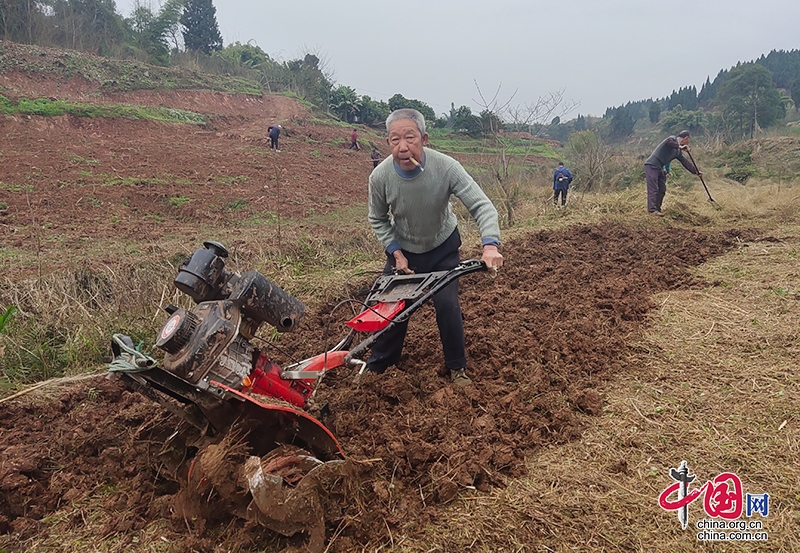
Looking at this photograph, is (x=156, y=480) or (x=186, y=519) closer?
(x=186, y=519)

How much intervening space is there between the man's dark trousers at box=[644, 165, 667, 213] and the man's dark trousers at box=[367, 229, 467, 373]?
27.2ft

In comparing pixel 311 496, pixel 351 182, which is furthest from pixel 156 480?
pixel 351 182

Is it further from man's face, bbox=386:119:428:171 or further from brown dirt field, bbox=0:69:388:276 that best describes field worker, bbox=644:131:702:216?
man's face, bbox=386:119:428:171

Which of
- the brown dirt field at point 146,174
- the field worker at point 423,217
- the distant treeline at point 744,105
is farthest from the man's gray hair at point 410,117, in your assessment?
the distant treeline at point 744,105

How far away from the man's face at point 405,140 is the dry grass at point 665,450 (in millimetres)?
1800

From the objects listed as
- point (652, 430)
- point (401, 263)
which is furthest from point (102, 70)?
point (652, 430)

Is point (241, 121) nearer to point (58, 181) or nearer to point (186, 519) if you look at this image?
point (58, 181)

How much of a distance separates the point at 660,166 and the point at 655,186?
0.42 m

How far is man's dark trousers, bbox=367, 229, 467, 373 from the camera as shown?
10.4 ft

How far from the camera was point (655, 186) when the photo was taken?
1023 centimetres

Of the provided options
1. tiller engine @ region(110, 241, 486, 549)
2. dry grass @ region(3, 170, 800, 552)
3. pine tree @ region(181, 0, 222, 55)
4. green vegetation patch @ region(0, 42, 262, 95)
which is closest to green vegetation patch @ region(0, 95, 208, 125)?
green vegetation patch @ region(0, 42, 262, 95)

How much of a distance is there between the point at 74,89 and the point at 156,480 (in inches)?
1098

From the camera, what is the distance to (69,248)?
8.69 metres

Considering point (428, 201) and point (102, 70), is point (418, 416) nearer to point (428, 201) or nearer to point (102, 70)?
point (428, 201)
